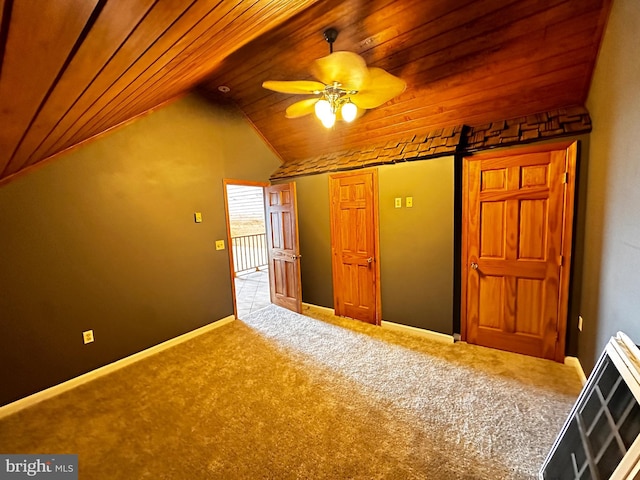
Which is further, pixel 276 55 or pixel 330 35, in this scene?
pixel 276 55

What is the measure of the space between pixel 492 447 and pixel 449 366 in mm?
893

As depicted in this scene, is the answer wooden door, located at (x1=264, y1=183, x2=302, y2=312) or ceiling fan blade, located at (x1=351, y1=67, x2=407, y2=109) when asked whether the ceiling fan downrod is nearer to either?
ceiling fan blade, located at (x1=351, y1=67, x2=407, y2=109)

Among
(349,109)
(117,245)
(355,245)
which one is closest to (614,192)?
(349,109)

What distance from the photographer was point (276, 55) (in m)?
2.45

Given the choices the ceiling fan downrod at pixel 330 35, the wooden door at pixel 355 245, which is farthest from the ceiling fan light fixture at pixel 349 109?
the wooden door at pixel 355 245

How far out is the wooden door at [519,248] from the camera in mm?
2412

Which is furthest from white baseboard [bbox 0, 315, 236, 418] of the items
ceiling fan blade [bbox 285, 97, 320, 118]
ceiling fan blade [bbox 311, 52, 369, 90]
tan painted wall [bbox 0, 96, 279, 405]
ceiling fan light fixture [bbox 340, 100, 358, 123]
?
ceiling fan blade [bbox 311, 52, 369, 90]

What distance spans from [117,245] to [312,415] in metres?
2.41

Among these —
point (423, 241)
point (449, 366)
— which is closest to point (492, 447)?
point (449, 366)

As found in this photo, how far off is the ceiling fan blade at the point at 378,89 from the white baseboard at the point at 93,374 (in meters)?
3.11

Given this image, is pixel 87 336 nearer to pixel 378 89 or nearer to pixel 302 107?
pixel 302 107

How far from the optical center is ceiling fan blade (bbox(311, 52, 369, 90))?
166cm

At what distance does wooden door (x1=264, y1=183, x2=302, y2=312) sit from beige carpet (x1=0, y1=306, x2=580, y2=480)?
1.15 m

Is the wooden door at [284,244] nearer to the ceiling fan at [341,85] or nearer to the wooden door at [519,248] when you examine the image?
the ceiling fan at [341,85]
